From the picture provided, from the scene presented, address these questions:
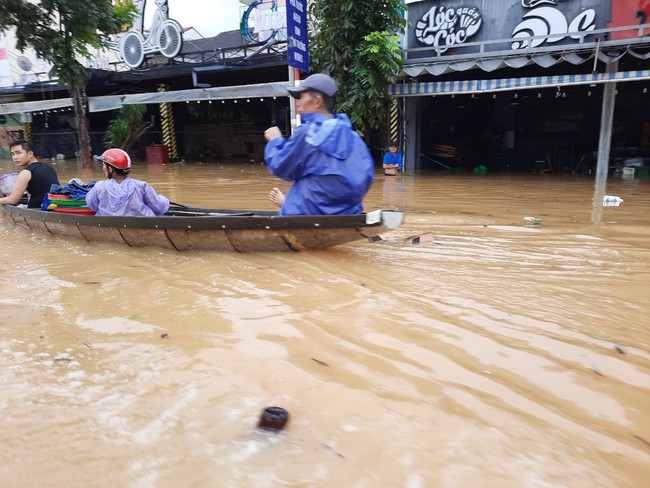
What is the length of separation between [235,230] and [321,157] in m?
0.96

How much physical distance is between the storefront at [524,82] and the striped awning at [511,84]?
2 cm

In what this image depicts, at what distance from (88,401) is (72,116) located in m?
23.8

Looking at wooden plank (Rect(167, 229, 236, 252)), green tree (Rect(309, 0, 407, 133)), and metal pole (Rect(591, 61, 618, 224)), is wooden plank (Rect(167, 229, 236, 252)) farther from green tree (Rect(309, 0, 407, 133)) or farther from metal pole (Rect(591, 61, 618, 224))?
metal pole (Rect(591, 61, 618, 224))

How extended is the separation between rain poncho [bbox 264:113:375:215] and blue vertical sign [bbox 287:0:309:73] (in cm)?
540

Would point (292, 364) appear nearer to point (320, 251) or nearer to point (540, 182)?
point (320, 251)

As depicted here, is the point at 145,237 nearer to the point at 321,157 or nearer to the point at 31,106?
the point at 321,157

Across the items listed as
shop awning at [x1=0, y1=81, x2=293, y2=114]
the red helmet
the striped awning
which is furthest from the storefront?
the red helmet

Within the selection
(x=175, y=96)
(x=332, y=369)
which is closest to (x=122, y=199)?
(x=332, y=369)

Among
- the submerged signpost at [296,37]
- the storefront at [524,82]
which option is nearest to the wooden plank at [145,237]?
the submerged signpost at [296,37]

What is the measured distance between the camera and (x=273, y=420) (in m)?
1.71

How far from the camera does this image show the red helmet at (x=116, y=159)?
14.3 ft

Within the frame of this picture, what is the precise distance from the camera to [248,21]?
1438 centimetres

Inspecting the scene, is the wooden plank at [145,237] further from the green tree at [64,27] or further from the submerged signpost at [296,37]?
the green tree at [64,27]

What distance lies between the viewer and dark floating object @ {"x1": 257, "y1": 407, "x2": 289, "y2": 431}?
1.71m
